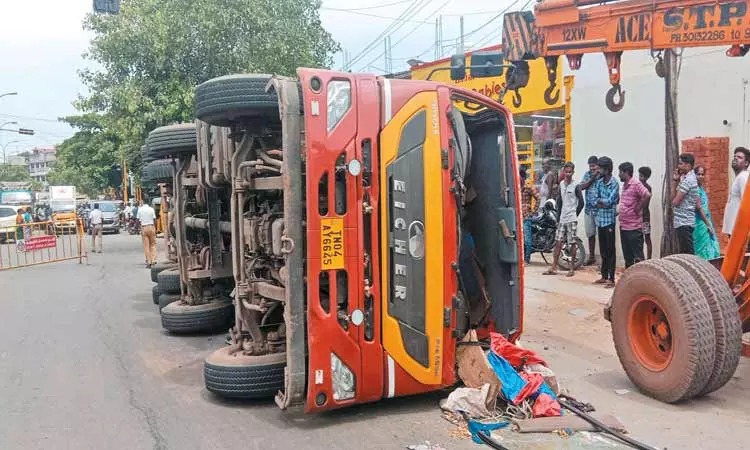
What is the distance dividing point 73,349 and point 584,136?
9361 millimetres

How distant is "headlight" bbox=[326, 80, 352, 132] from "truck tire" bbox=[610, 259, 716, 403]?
8.59ft

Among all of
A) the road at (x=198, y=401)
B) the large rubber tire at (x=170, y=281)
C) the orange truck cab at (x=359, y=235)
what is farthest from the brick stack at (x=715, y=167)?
the large rubber tire at (x=170, y=281)

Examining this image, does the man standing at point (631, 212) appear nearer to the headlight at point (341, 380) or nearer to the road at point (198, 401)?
the road at point (198, 401)

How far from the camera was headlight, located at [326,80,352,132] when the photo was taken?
14.0 feet

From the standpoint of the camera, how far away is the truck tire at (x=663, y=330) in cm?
Result: 456

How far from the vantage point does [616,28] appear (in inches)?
255

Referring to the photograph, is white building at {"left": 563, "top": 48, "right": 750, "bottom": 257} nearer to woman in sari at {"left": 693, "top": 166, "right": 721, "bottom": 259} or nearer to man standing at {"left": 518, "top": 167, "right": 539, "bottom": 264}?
man standing at {"left": 518, "top": 167, "right": 539, "bottom": 264}

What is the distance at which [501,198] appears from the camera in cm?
512

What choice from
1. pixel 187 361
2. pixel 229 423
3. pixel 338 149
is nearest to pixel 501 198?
pixel 338 149

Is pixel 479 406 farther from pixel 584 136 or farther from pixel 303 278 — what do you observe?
pixel 584 136

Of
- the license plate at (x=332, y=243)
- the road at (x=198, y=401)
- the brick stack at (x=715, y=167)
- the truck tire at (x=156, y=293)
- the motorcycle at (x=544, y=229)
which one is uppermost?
the brick stack at (x=715, y=167)

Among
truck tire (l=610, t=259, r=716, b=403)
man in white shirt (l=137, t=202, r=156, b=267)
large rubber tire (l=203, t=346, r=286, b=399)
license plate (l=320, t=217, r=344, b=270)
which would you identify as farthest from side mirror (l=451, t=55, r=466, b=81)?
man in white shirt (l=137, t=202, r=156, b=267)

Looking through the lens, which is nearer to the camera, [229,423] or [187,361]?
[229,423]

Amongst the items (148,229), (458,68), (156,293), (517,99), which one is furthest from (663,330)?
(148,229)
